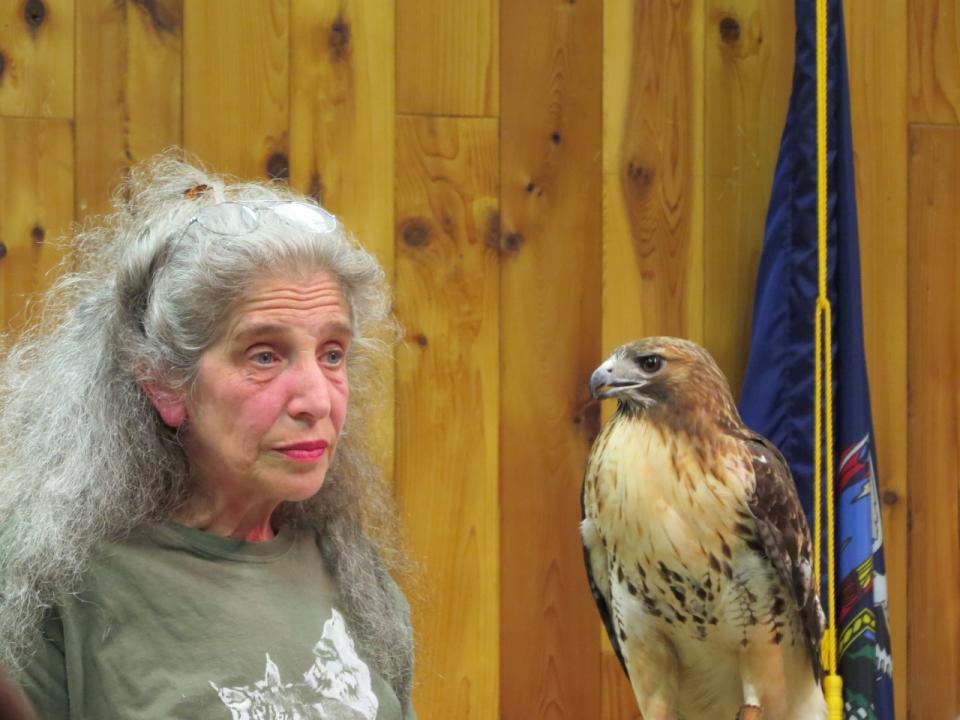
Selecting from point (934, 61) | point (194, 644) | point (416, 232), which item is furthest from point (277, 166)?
point (934, 61)

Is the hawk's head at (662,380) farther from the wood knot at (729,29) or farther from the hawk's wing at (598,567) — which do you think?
the wood knot at (729,29)

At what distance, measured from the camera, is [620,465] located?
4.26 feet

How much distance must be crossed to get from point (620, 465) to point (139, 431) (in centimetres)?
48

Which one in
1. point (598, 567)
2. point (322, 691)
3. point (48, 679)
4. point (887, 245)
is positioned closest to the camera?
point (48, 679)

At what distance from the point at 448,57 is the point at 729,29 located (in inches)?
19.2

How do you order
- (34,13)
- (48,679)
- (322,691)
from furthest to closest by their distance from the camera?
(34,13)
(322,691)
(48,679)

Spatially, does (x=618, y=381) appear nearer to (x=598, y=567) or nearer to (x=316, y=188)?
(x=598, y=567)

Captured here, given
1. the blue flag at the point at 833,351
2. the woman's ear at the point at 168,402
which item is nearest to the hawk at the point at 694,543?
the woman's ear at the point at 168,402

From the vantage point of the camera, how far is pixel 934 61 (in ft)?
7.43

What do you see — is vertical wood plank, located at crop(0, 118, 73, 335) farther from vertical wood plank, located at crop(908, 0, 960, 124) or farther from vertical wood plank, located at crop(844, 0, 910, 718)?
vertical wood plank, located at crop(908, 0, 960, 124)

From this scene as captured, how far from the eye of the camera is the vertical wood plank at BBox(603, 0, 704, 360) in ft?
7.04

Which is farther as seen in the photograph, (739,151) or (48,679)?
(739,151)

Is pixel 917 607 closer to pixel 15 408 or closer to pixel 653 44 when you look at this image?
pixel 653 44

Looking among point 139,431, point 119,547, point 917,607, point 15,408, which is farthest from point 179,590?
point 917,607
